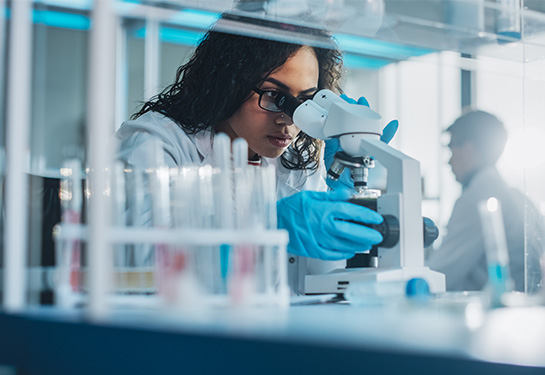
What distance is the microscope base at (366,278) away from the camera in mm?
1313

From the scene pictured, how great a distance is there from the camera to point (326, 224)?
139cm

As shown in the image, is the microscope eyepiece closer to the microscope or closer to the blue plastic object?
the microscope

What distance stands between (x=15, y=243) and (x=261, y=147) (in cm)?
137

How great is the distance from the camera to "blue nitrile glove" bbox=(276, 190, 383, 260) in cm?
137

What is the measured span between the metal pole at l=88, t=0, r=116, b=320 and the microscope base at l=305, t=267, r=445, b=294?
710 millimetres

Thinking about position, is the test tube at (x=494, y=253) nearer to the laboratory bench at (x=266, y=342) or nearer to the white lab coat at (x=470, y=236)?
the laboratory bench at (x=266, y=342)

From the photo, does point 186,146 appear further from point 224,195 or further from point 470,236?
point 470,236

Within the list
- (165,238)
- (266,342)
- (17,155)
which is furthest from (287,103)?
(266,342)

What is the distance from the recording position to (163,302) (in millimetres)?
849

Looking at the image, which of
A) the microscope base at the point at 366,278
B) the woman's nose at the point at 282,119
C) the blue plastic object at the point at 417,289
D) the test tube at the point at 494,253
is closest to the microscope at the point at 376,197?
the microscope base at the point at 366,278

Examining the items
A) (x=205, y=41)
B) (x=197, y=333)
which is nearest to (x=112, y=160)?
(x=197, y=333)

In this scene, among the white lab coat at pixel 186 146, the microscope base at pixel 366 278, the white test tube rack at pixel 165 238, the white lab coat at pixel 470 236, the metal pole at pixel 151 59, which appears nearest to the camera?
the white test tube rack at pixel 165 238

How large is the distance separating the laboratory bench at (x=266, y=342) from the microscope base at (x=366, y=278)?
1.36ft

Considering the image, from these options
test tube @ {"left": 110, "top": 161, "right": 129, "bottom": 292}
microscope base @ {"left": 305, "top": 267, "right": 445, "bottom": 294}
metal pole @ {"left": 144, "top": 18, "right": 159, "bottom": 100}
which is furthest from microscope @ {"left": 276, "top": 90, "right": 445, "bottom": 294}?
metal pole @ {"left": 144, "top": 18, "right": 159, "bottom": 100}
